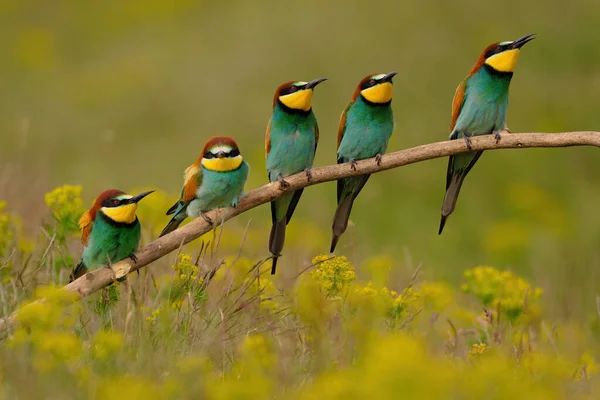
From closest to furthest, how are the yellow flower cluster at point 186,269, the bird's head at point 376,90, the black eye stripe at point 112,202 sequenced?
the yellow flower cluster at point 186,269, the black eye stripe at point 112,202, the bird's head at point 376,90

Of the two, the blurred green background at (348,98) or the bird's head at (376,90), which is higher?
the bird's head at (376,90)

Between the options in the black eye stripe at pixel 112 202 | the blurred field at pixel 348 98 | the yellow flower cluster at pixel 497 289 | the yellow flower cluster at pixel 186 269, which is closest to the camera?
the yellow flower cluster at pixel 186 269

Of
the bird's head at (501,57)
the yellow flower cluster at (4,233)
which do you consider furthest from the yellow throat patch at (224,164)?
the bird's head at (501,57)

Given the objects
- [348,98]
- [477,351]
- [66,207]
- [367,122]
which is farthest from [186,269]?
[348,98]

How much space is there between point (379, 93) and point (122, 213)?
1368mm

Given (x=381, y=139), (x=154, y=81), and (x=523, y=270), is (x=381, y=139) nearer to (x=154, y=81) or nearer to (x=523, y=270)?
(x=523, y=270)

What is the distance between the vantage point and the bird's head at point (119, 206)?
11.2ft

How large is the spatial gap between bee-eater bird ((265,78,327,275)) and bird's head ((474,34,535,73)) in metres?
0.84

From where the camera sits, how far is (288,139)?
4.10m

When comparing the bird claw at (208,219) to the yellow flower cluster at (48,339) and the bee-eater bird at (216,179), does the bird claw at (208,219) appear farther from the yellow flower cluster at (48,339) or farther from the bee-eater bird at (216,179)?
the yellow flower cluster at (48,339)

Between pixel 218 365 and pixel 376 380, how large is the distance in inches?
49.0

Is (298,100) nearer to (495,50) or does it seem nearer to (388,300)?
(495,50)

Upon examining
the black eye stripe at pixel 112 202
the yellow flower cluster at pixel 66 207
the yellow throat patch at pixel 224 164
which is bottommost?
the yellow flower cluster at pixel 66 207

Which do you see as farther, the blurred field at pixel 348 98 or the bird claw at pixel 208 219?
the blurred field at pixel 348 98
